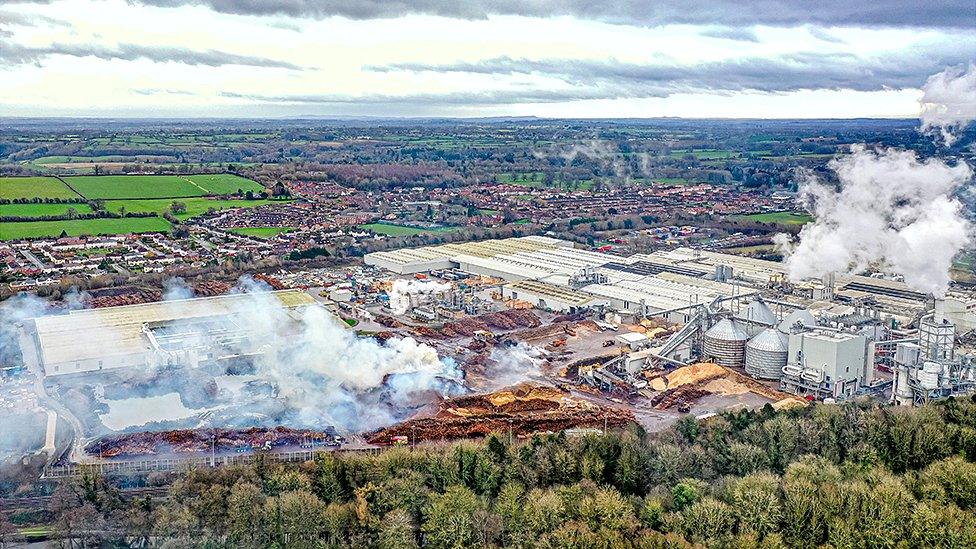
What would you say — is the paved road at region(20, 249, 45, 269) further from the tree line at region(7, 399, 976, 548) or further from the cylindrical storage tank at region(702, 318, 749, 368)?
the cylindrical storage tank at region(702, 318, 749, 368)

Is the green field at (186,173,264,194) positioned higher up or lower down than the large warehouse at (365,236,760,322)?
higher up

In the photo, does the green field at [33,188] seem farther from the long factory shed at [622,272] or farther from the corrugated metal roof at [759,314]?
the corrugated metal roof at [759,314]

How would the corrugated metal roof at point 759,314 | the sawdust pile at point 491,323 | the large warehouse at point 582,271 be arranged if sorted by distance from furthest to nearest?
the large warehouse at point 582,271 < the sawdust pile at point 491,323 < the corrugated metal roof at point 759,314

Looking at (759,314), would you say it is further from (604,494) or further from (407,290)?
(407,290)

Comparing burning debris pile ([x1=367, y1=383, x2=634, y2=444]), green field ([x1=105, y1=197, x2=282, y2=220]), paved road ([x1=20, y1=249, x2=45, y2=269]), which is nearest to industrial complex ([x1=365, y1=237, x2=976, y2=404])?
burning debris pile ([x1=367, y1=383, x2=634, y2=444])

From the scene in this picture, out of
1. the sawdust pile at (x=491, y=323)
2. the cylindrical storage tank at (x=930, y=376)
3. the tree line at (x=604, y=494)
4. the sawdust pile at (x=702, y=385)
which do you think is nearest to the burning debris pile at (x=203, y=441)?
the tree line at (x=604, y=494)

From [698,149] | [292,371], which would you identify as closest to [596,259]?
[292,371]
